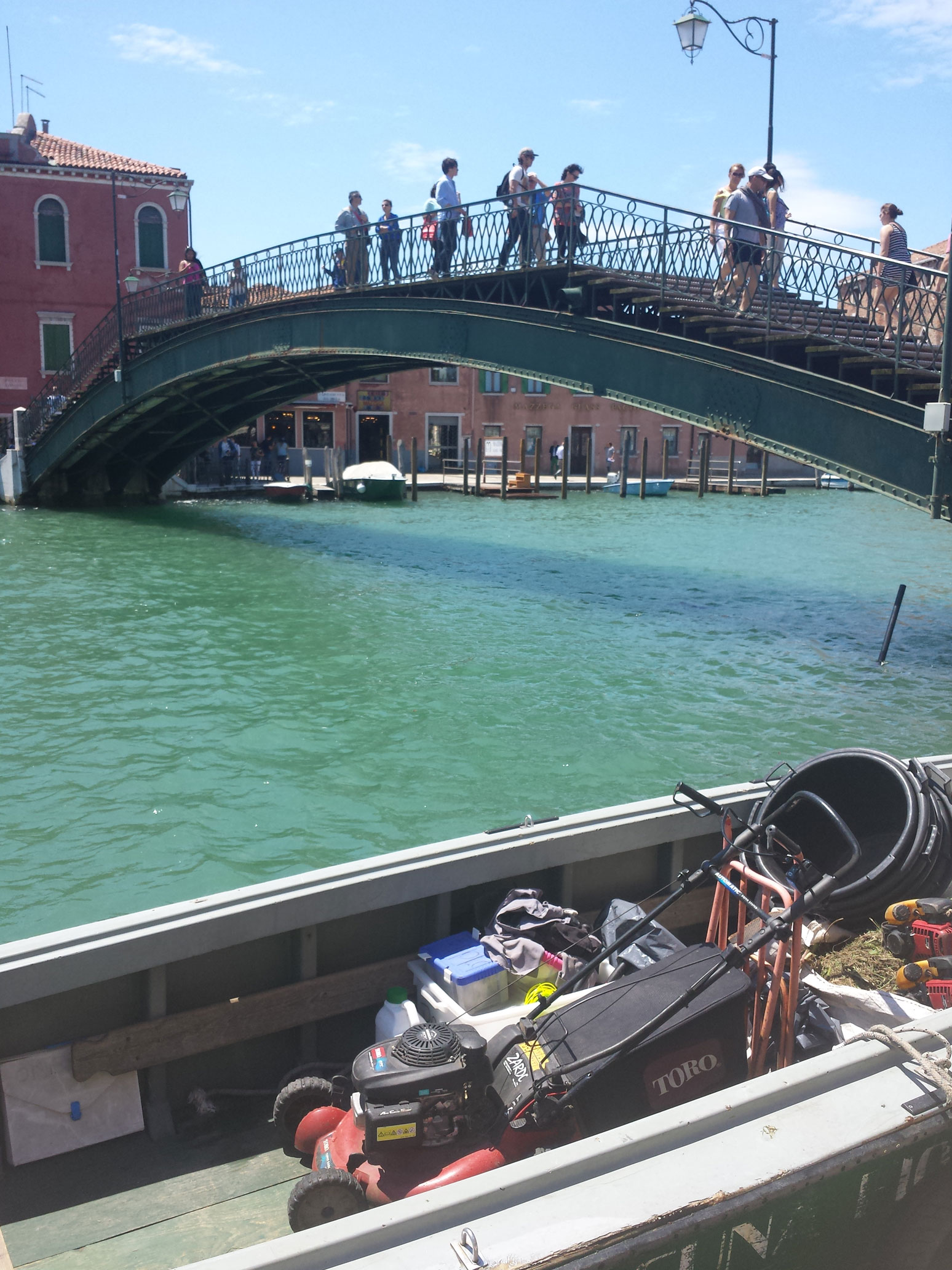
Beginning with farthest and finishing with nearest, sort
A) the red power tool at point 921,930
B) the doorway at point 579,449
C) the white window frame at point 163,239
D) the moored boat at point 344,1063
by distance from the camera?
the doorway at point 579,449
the white window frame at point 163,239
the red power tool at point 921,930
the moored boat at point 344,1063

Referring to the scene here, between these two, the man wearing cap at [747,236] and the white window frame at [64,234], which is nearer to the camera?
the man wearing cap at [747,236]

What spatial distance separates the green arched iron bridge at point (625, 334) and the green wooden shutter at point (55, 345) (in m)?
12.1

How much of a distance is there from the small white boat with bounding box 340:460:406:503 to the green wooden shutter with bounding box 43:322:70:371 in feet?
32.6

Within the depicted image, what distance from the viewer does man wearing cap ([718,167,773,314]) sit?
43.3 ft

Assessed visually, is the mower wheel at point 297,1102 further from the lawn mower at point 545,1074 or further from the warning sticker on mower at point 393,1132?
the warning sticker on mower at point 393,1132

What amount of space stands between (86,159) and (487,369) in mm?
26663

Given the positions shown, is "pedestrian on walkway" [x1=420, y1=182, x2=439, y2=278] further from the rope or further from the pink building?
the pink building

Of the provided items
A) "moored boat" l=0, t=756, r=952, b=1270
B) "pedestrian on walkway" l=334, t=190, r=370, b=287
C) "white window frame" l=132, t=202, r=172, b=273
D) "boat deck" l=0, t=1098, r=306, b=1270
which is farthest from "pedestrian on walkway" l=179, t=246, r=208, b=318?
"boat deck" l=0, t=1098, r=306, b=1270

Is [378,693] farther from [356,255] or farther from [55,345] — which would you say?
[55,345]

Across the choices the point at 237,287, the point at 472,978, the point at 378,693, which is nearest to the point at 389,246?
the point at 237,287

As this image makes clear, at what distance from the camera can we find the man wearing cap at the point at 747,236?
13195 millimetres

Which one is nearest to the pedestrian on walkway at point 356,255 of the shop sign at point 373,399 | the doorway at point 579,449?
the shop sign at point 373,399

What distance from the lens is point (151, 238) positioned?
37.2 metres

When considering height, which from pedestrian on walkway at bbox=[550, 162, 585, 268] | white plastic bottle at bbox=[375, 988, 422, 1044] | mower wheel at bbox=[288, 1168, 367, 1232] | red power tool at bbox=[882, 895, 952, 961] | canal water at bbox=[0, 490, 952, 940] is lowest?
canal water at bbox=[0, 490, 952, 940]
